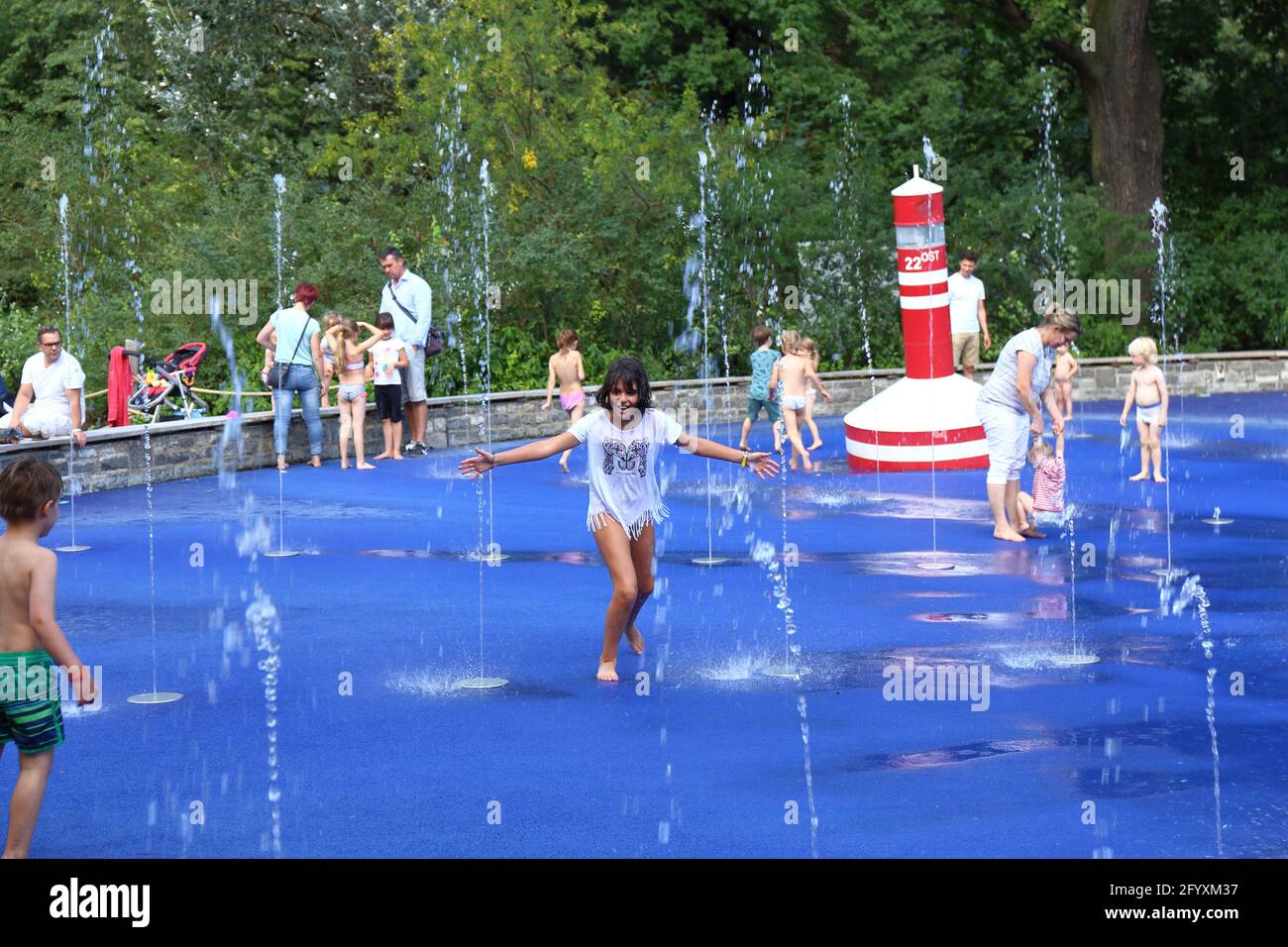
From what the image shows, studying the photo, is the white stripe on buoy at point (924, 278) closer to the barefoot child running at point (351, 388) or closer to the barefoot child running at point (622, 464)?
the barefoot child running at point (351, 388)

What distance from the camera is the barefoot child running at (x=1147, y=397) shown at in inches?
691

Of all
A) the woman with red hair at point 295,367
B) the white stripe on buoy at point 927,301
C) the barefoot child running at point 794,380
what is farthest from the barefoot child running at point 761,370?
the woman with red hair at point 295,367

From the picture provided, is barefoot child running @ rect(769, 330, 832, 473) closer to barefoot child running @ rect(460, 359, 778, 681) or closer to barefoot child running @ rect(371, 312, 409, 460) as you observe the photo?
barefoot child running @ rect(371, 312, 409, 460)

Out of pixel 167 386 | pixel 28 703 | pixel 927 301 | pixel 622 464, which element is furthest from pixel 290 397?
pixel 28 703

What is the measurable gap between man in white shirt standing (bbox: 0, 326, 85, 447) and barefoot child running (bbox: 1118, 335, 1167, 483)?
9304mm

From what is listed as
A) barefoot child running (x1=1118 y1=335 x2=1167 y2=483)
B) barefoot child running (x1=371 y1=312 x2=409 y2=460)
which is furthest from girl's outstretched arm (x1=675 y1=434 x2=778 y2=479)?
barefoot child running (x1=371 y1=312 x2=409 y2=460)

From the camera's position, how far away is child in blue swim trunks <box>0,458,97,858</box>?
648 cm

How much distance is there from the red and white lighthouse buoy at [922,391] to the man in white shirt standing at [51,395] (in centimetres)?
774

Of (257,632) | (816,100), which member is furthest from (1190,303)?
(257,632)

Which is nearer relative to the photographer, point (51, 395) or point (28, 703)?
point (28, 703)

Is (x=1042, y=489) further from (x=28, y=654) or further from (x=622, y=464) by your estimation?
(x=28, y=654)

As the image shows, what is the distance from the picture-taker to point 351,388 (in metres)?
19.7

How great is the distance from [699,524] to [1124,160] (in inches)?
673

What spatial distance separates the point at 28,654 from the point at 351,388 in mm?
13243
